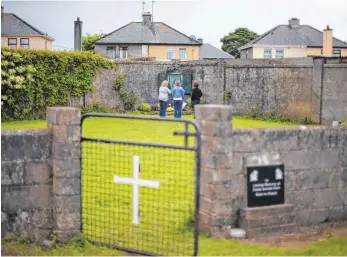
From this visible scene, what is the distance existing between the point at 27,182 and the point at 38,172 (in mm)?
191

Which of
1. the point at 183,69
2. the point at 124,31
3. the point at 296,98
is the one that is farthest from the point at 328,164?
the point at 124,31

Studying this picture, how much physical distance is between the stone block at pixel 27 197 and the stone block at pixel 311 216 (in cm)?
362

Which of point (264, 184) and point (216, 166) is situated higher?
point (216, 166)

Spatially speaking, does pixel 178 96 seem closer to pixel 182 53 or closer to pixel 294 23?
pixel 182 53

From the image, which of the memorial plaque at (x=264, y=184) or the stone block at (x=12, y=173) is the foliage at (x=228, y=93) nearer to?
the memorial plaque at (x=264, y=184)

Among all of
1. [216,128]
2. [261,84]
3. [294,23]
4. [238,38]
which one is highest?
[238,38]

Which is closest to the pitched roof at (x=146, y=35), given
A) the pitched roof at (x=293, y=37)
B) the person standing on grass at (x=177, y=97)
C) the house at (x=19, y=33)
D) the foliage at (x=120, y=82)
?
the house at (x=19, y=33)

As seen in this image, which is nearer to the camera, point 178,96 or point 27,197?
point 27,197

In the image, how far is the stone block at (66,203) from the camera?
6.75 m

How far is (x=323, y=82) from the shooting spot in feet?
72.1

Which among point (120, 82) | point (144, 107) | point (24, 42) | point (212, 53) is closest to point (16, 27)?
point (24, 42)

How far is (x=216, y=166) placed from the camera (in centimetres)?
678

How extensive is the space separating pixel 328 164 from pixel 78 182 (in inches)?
148

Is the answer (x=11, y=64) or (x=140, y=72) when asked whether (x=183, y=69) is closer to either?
(x=140, y=72)
